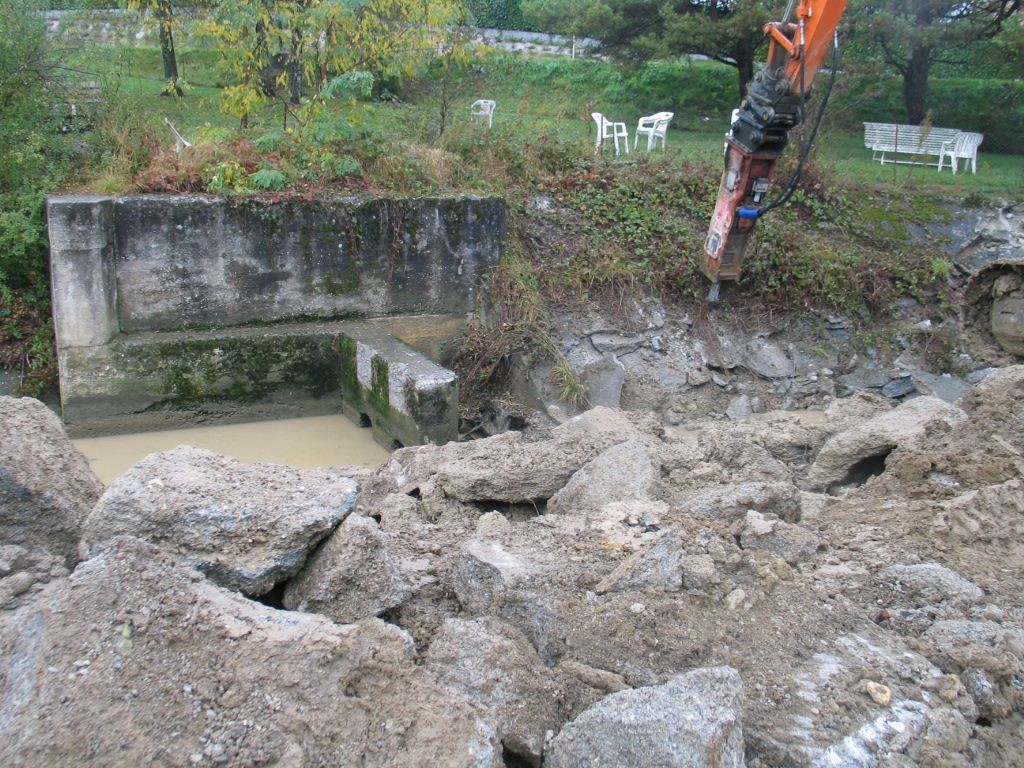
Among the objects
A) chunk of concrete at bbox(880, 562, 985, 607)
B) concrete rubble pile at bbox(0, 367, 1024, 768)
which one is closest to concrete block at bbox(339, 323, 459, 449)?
concrete rubble pile at bbox(0, 367, 1024, 768)

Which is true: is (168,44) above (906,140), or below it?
above

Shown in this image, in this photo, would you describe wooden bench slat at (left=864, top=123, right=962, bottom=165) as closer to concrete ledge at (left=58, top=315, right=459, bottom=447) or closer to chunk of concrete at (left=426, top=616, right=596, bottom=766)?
concrete ledge at (left=58, top=315, right=459, bottom=447)

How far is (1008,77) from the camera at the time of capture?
755 inches

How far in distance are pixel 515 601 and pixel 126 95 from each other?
8.85 meters

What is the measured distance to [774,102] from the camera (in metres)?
7.90

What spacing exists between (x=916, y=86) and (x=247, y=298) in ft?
46.3

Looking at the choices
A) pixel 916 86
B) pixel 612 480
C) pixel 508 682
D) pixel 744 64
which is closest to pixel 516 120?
pixel 744 64

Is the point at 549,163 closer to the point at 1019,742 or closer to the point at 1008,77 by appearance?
the point at 1019,742

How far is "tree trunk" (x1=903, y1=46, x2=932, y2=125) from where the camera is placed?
17.0m

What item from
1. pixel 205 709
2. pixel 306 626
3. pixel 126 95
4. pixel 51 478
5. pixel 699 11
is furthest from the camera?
pixel 699 11

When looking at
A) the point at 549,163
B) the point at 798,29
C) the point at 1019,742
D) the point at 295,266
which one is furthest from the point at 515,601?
the point at 549,163

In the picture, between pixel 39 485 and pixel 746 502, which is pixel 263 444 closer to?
pixel 39 485

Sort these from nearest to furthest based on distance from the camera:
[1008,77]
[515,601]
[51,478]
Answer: [515,601]
[51,478]
[1008,77]

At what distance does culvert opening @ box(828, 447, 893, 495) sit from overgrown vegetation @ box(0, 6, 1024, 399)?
313cm
